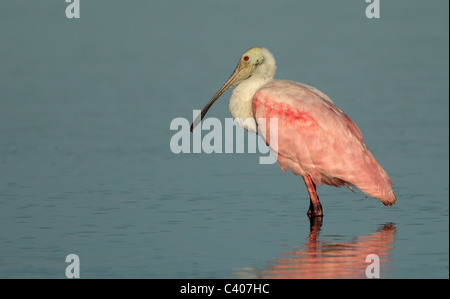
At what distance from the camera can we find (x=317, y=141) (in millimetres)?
12312

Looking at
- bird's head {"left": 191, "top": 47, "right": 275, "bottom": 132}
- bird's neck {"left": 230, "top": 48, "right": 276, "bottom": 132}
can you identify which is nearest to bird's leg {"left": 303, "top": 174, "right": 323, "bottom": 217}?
bird's neck {"left": 230, "top": 48, "right": 276, "bottom": 132}

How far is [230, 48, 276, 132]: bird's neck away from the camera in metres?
12.8

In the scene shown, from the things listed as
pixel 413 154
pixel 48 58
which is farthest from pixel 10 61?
pixel 413 154

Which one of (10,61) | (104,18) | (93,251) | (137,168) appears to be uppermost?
A: (104,18)

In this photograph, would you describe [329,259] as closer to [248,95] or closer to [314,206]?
[314,206]

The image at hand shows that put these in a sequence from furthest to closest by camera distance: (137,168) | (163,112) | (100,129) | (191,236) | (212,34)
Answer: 1. (212,34)
2. (163,112)
3. (100,129)
4. (137,168)
5. (191,236)

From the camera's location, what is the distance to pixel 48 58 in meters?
23.6

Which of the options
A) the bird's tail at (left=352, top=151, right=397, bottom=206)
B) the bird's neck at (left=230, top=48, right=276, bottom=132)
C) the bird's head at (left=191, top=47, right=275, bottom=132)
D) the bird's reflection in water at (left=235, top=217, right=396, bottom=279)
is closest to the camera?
the bird's reflection in water at (left=235, top=217, right=396, bottom=279)

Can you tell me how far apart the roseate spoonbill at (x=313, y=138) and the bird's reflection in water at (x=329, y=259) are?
3.93 feet

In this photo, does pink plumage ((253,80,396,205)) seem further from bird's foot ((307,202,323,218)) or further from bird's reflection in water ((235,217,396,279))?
bird's reflection in water ((235,217,396,279))

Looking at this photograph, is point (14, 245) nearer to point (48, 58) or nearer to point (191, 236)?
point (191, 236)

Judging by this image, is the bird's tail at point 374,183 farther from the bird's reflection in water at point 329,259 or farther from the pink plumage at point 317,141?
the bird's reflection in water at point 329,259

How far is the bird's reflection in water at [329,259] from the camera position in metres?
9.14

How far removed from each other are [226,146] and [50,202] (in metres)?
5.10
